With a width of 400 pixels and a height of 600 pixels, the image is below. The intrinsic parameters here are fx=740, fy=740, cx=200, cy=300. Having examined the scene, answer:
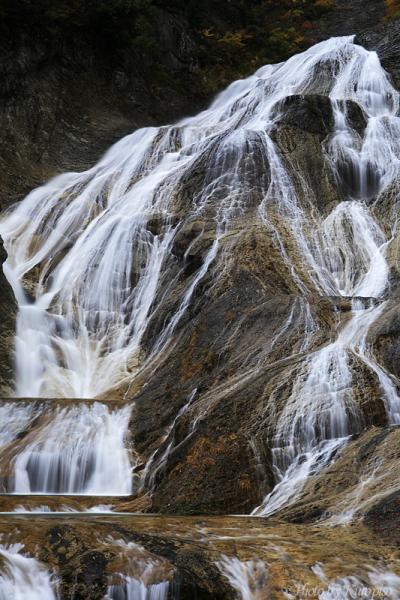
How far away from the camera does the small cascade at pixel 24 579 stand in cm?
511

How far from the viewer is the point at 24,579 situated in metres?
5.20

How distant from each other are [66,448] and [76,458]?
0.19 meters

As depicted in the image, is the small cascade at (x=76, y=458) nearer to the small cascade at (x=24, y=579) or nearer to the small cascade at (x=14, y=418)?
the small cascade at (x=14, y=418)

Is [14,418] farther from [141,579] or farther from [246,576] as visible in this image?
[246,576]

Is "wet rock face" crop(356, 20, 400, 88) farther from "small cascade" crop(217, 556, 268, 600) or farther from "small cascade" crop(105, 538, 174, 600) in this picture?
"small cascade" crop(105, 538, 174, 600)

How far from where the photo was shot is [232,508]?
26.9 ft

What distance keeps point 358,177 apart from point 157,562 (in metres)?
13.4

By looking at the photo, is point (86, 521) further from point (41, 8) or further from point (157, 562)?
point (41, 8)

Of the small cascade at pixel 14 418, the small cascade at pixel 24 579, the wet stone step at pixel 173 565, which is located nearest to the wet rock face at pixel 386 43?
the small cascade at pixel 14 418

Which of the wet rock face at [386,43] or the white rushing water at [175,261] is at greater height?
the wet rock face at [386,43]

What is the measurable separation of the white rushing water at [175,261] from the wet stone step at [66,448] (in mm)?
30

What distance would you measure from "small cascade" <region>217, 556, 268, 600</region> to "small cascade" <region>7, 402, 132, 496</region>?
420cm

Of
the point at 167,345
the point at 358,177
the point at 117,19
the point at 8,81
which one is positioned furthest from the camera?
the point at 117,19

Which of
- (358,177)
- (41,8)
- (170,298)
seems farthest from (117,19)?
(170,298)
